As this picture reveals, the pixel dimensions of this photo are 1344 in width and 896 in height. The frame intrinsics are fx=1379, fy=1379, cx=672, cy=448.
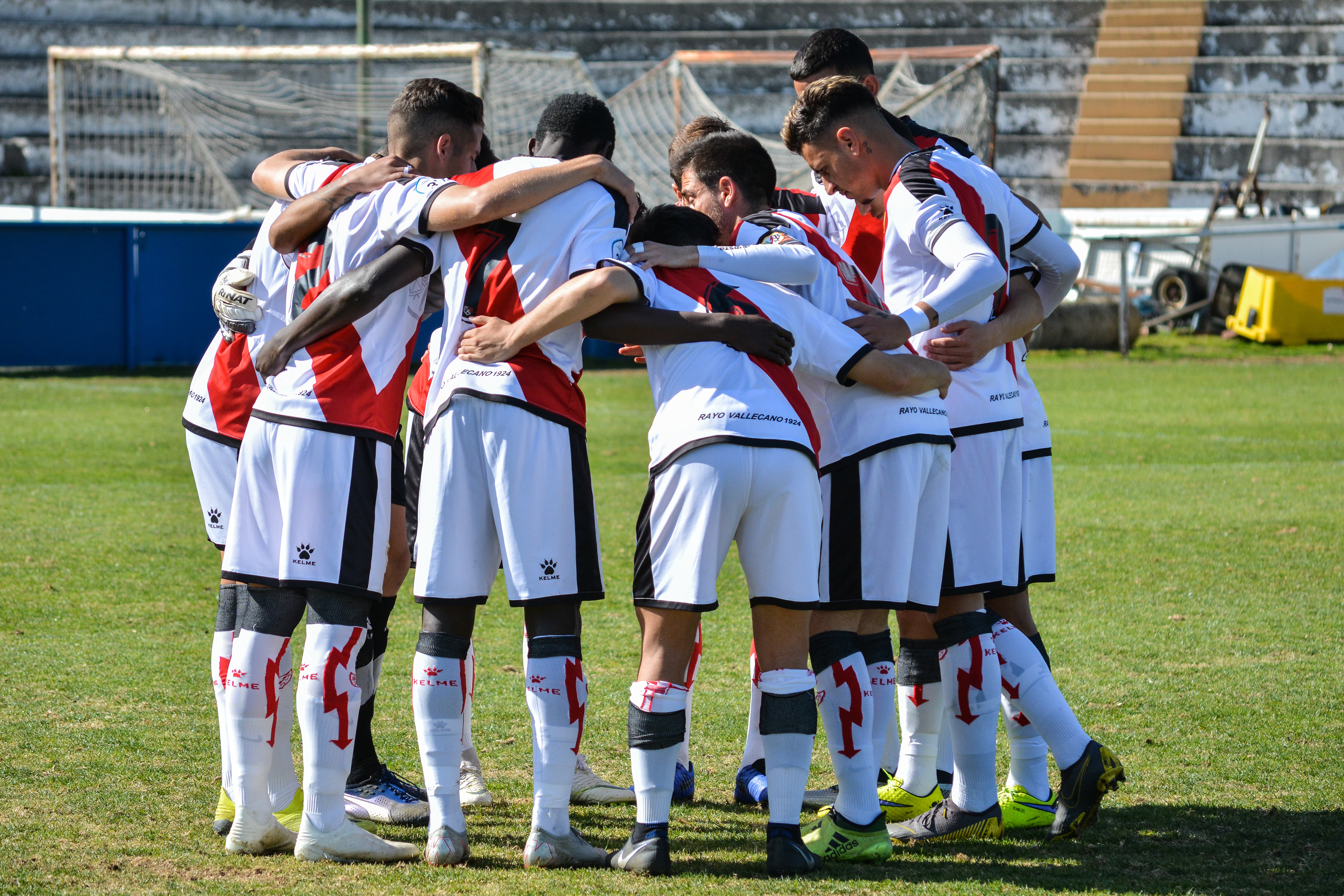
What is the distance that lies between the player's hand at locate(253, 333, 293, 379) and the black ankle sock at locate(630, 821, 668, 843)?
5.67 ft

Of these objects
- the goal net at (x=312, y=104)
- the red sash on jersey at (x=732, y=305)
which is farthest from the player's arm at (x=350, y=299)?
the goal net at (x=312, y=104)

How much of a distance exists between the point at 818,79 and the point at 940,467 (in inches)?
70.3

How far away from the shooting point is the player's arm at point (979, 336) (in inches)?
177

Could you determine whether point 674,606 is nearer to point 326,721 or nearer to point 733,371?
point 733,371

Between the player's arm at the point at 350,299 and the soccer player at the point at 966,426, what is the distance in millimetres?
1344

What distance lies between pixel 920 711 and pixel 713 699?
159cm

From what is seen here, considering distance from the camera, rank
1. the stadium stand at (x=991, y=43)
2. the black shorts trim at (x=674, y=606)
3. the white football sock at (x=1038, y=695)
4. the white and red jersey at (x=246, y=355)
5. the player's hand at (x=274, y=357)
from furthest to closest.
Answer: the stadium stand at (x=991, y=43), the white and red jersey at (x=246, y=355), the white football sock at (x=1038, y=695), the player's hand at (x=274, y=357), the black shorts trim at (x=674, y=606)

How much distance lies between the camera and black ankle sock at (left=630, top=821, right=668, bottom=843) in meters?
3.94

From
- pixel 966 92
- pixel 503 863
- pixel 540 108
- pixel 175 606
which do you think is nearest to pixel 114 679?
pixel 175 606

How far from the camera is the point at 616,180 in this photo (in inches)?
163

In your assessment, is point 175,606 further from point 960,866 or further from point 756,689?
point 960,866

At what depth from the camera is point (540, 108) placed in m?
25.8

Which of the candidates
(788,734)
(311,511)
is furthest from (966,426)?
(311,511)

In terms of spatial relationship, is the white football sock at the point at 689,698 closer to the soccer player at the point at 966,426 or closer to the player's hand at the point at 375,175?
the soccer player at the point at 966,426
